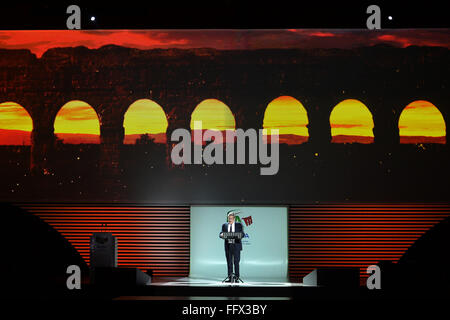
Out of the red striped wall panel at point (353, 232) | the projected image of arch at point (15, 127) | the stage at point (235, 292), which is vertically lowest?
the stage at point (235, 292)

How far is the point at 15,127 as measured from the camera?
1156cm

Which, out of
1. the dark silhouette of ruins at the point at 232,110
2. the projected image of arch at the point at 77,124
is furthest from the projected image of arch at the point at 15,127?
the projected image of arch at the point at 77,124

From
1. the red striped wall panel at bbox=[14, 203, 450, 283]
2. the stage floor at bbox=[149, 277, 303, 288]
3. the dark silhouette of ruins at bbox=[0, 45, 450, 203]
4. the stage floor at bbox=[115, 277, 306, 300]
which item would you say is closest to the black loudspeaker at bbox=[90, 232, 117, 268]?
the stage floor at bbox=[149, 277, 303, 288]

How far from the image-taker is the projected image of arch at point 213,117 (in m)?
11.5

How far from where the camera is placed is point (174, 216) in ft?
39.8

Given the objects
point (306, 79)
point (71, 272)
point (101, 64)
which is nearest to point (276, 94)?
point (306, 79)

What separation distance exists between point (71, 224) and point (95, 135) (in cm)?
197

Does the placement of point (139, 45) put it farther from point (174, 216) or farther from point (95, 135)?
point (174, 216)

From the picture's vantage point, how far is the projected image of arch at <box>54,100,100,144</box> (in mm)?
11539

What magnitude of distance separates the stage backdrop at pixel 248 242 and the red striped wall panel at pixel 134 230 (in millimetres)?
251

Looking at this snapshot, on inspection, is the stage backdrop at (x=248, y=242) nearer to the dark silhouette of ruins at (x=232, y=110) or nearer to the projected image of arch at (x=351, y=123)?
the dark silhouette of ruins at (x=232, y=110)

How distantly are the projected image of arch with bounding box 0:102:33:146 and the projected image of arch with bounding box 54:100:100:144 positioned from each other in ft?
1.88
